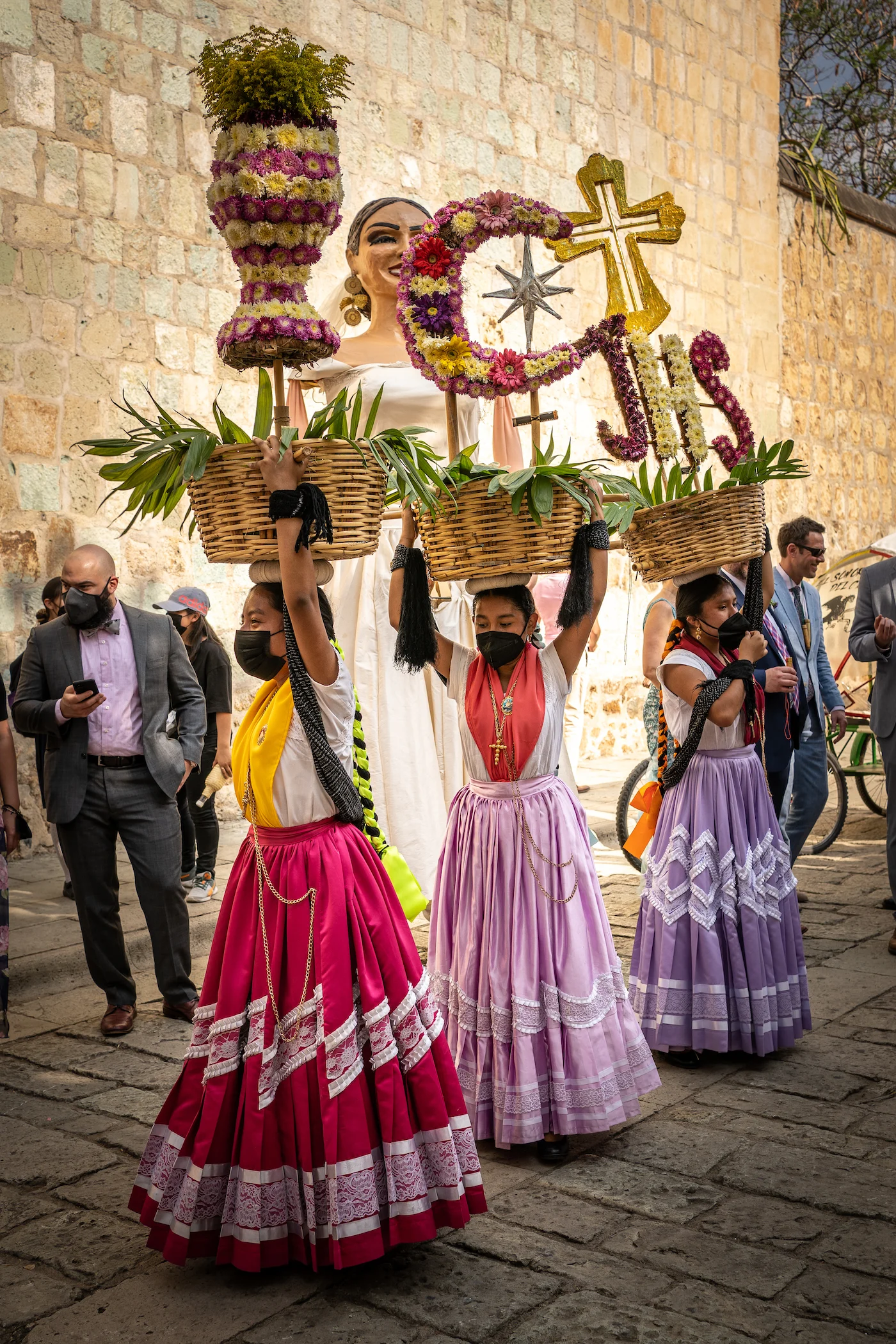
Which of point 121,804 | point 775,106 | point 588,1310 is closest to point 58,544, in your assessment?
point 121,804

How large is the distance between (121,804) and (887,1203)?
10.1 ft

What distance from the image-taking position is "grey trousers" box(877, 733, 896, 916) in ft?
19.7

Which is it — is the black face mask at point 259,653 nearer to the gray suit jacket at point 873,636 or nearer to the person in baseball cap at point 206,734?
the person in baseball cap at point 206,734

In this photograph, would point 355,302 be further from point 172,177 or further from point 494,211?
point 172,177

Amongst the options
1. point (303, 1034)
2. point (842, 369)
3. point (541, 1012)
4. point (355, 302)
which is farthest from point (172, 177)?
point (842, 369)

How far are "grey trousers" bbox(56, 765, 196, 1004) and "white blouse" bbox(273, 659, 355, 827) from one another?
6.86 ft

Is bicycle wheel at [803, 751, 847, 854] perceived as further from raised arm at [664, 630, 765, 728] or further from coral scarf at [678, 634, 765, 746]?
raised arm at [664, 630, 765, 728]

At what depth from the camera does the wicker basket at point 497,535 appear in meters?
3.50

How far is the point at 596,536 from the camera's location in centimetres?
367

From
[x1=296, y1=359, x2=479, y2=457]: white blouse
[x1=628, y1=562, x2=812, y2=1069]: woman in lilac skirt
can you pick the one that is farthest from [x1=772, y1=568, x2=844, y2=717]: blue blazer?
[x1=296, y1=359, x2=479, y2=457]: white blouse

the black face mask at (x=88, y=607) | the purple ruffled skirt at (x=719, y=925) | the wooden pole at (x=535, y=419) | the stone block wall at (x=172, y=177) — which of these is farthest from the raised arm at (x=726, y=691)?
the stone block wall at (x=172, y=177)

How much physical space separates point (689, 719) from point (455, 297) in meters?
1.69

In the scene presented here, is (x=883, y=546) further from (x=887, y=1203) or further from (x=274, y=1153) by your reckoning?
(x=274, y=1153)

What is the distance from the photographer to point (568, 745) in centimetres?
812
